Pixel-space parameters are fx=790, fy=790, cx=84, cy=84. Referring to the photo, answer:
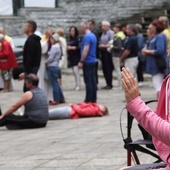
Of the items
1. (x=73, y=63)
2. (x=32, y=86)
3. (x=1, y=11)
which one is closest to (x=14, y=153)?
(x=32, y=86)

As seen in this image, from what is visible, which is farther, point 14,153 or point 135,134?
point 135,134

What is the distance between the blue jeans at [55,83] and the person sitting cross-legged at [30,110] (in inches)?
181

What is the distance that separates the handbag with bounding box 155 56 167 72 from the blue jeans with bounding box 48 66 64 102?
324 centimetres

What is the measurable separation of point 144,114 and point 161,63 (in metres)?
10.4

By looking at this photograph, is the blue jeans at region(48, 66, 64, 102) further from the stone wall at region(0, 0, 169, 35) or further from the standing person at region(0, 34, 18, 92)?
the stone wall at region(0, 0, 169, 35)

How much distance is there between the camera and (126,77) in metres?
4.67

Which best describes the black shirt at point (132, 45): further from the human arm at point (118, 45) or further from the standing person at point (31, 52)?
the standing person at point (31, 52)

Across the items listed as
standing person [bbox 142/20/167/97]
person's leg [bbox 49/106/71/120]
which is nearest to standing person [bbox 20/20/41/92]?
person's leg [bbox 49/106/71/120]

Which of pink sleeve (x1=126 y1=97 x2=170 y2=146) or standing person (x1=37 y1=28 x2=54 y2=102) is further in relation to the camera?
standing person (x1=37 y1=28 x2=54 y2=102)

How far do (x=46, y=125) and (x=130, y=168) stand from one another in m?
8.43

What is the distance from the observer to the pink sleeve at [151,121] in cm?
458

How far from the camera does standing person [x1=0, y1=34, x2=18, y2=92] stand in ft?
70.2

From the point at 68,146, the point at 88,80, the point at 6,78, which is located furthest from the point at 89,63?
the point at 68,146

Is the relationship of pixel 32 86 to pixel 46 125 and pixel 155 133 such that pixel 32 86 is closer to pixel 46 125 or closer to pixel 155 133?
pixel 46 125
